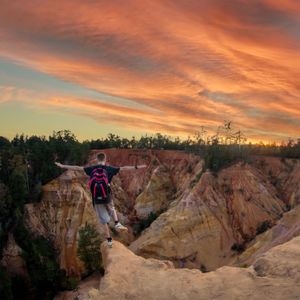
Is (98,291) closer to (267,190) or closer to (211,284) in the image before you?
(211,284)

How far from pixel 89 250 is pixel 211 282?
A: 32.7 m

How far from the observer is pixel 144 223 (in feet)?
157

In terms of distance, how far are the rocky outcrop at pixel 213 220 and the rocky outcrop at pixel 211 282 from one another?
29324 mm

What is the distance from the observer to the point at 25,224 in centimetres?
4456

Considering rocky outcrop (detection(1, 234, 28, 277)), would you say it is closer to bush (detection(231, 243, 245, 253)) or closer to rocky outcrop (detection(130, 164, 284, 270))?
rocky outcrop (detection(130, 164, 284, 270))

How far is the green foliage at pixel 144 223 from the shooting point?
47.5 metres

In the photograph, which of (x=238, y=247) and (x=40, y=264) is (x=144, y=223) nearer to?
(x=238, y=247)

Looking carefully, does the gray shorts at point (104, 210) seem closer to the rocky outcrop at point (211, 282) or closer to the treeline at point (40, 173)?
the rocky outcrop at point (211, 282)

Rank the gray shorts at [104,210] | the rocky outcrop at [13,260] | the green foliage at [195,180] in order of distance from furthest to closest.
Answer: the green foliage at [195,180] < the rocky outcrop at [13,260] < the gray shorts at [104,210]

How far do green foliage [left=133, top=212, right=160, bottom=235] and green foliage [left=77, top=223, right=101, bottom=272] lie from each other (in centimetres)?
746

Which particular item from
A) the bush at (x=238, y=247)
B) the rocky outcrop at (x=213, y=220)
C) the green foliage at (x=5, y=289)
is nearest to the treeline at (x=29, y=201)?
the green foliage at (x=5, y=289)

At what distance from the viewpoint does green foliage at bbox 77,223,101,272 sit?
3991 cm

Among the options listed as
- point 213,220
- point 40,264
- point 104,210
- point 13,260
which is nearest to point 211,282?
point 104,210

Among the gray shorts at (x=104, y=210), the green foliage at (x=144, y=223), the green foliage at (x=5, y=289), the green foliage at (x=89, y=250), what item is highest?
the gray shorts at (x=104, y=210)
